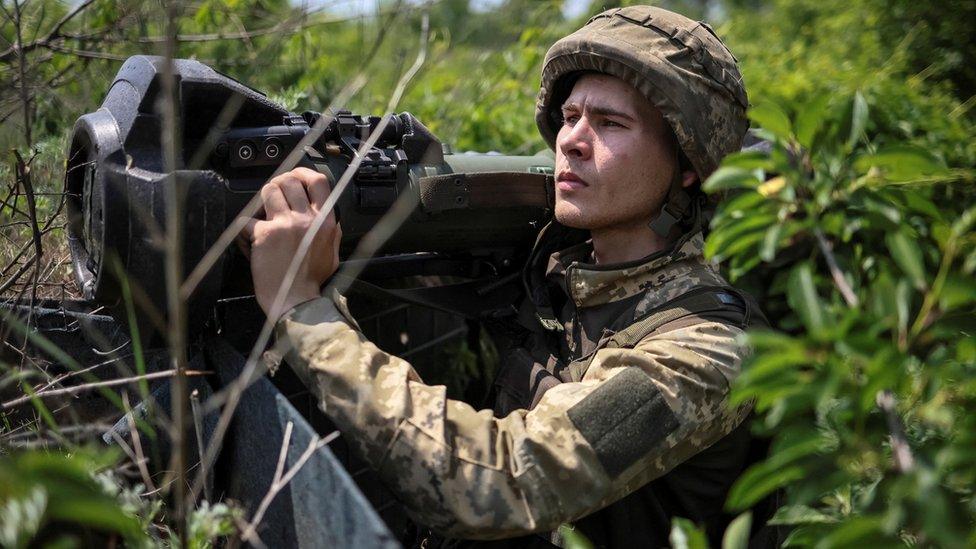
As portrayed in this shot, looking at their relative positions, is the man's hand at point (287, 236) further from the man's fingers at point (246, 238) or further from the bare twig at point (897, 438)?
the bare twig at point (897, 438)

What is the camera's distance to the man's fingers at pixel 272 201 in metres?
1.92

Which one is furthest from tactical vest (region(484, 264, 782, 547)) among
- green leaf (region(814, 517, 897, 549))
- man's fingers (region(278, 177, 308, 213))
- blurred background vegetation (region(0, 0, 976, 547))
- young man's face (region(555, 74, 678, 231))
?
green leaf (region(814, 517, 897, 549))

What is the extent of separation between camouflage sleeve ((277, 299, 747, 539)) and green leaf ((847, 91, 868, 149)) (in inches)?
30.2

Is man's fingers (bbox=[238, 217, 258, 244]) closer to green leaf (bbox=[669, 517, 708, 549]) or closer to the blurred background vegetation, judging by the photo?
the blurred background vegetation

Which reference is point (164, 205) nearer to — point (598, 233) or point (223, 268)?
point (223, 268)

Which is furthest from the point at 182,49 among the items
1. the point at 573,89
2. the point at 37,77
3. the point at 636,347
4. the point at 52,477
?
the point at 52,477

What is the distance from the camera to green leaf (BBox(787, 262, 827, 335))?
114cm

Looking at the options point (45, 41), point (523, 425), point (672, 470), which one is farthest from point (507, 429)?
point (45, 41)

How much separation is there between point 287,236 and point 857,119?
111 cm

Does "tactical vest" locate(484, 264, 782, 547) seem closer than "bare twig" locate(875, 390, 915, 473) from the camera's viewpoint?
No

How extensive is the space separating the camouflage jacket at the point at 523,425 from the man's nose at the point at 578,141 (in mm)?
552

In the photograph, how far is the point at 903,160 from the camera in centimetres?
127

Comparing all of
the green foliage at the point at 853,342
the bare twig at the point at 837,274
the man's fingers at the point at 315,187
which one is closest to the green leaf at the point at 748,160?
the green foliage at the point at 853,342

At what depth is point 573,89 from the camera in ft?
8.35
